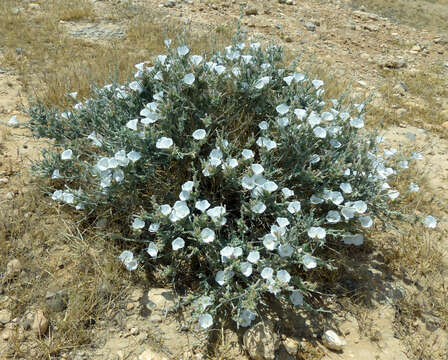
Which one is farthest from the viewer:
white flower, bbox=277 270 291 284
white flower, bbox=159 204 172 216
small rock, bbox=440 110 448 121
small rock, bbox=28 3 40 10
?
small rock, bbox=28 3 40 10

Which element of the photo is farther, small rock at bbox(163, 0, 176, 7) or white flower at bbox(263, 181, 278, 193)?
small rock at bbox(163, 0, 176, 7)

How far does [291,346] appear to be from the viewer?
82.6 inches

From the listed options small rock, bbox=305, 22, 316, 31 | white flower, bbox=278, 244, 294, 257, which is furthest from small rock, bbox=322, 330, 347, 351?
small rock, bbox=305, 22, 316, 31

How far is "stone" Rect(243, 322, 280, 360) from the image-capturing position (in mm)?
1976

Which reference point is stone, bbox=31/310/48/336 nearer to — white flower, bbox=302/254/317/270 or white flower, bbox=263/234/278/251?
white flower, bbox=263/234/278/251

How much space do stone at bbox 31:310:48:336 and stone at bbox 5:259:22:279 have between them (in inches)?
14.8

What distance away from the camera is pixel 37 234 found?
2.51 meters

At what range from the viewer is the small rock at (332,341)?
2143mm

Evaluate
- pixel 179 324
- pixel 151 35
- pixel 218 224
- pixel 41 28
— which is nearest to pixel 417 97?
pixel 151 35

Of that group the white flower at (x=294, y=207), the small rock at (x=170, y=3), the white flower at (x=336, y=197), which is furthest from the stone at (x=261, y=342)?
the small rock at (x=170, y=3)

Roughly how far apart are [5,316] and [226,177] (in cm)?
159

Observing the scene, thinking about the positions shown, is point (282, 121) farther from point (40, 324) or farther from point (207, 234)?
point (40, 324)

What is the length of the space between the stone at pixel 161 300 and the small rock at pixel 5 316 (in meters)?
0.82

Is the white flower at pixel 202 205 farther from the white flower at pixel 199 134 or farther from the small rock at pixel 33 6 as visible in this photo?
the small rock at pixel 33 6
